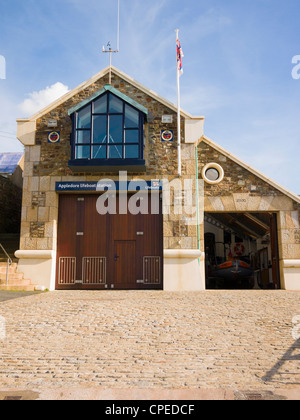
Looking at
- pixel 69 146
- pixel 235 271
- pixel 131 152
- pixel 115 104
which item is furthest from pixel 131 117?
pixel 235 271

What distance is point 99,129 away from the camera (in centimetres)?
1509

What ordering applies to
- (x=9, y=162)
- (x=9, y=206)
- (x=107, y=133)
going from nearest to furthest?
(x=107, y=133) → (x=9, y=206) → (x=9, y=162)

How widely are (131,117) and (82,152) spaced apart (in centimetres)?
226

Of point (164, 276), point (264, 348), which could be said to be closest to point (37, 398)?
point (264, 348)

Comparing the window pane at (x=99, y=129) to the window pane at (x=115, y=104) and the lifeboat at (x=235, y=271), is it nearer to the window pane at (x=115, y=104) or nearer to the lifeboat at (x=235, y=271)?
the window pane at (x=115, y=104)

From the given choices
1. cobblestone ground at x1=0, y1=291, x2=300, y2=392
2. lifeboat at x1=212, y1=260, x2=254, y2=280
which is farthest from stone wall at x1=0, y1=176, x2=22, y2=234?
cobblestone ground at x1=0, y1=291, x2=300, y2=392

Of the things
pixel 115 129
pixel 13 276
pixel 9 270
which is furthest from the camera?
pixel 115 129

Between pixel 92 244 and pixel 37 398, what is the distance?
10.7m

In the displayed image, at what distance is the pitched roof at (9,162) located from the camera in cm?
2430

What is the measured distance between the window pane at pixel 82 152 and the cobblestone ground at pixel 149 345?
634 cm

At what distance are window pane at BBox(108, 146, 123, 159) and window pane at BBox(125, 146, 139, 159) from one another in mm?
221

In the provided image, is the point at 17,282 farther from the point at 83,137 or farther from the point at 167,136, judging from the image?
the point at 167,136

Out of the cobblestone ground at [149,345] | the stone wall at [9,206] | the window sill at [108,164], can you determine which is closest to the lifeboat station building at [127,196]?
the window sill at [108,164]
